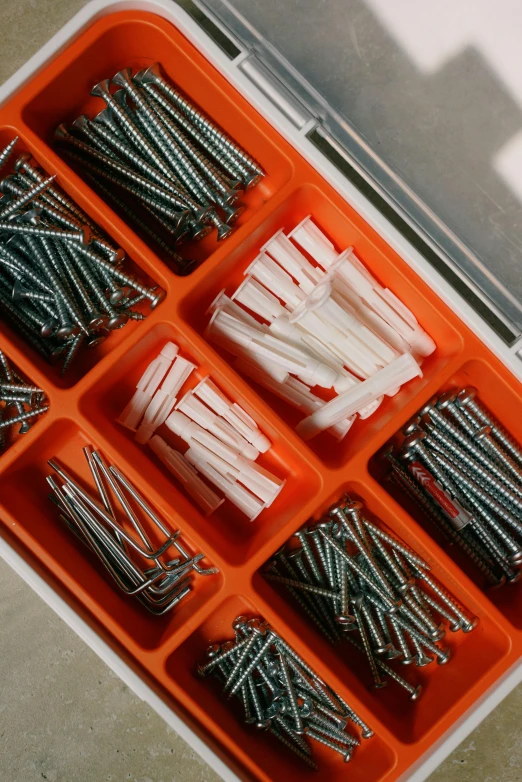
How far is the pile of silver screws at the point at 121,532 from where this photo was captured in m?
1.22

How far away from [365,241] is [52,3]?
1010mm

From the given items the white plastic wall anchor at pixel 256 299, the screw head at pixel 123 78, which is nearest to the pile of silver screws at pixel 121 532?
the white plastic wall anchor at pixel 256 299

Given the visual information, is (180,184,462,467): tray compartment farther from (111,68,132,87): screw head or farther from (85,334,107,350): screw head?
(111,68,132,87): screw head

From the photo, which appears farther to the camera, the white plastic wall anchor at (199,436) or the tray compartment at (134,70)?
the white plastic wall anchor at (199,436)

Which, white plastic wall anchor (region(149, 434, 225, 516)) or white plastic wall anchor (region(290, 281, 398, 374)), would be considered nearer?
white plastic wall anchor (region(290, 281, 398, 374))

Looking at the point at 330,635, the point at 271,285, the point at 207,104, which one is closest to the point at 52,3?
the point at 207,104

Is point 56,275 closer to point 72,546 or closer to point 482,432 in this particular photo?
point 72,546

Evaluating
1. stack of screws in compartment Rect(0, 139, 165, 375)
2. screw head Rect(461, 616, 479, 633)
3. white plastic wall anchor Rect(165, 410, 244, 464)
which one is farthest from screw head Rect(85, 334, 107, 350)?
screw head Rect(461, 616, 479, 633)

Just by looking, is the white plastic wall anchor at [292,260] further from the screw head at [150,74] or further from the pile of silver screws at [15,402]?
the pile of silver screws at [15,402]

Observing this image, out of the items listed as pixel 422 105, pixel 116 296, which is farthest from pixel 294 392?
pixel 422 105

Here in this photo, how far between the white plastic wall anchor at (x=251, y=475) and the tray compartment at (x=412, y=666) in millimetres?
109

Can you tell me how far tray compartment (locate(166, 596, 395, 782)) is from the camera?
1.16m

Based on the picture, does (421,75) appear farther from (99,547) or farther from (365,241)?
(99,547)

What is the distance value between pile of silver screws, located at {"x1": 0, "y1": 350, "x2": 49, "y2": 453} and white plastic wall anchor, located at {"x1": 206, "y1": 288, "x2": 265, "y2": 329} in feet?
1.29
